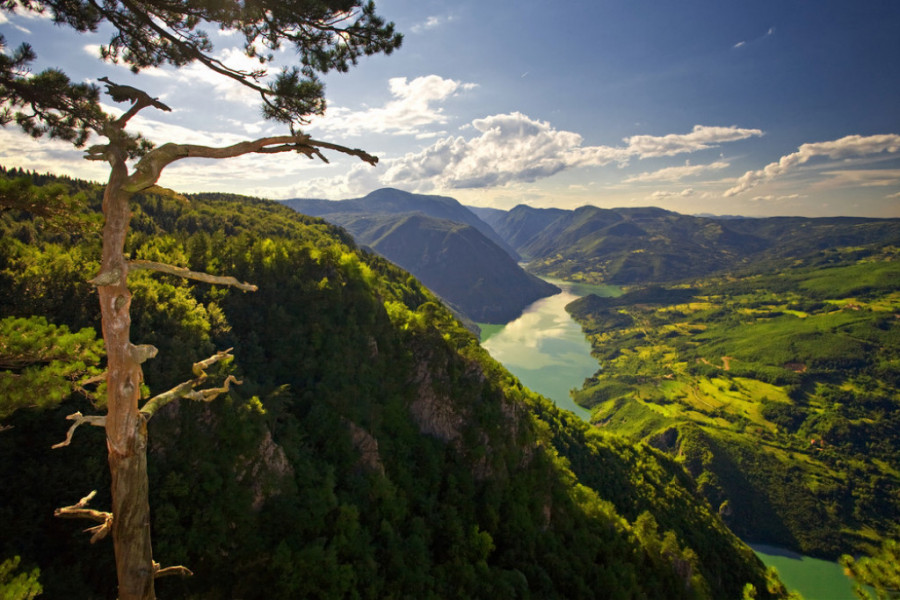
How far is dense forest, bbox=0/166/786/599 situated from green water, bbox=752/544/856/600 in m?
48.5

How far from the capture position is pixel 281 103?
935 cm

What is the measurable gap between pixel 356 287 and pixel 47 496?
25570 mm

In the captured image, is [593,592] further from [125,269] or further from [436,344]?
[125,269]

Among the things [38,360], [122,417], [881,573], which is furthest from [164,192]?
[881,573]

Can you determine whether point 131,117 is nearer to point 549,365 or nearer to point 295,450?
point 295,450

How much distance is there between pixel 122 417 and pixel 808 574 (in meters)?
128

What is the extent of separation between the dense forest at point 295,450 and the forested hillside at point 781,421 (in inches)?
2570

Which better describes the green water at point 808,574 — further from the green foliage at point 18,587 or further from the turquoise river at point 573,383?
the green foliage at point 18,587

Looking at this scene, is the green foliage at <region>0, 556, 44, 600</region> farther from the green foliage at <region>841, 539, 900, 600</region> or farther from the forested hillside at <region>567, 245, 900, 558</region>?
the forested hillside at <region>567, 245, 900, 558</region>

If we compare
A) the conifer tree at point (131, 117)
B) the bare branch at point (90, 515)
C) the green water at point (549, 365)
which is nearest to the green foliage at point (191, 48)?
the conifer tree at point (131, 117)

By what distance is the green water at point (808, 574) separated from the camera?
3088 inches

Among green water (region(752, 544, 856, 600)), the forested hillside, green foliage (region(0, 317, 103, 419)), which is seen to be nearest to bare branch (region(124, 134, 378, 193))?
green foliage (region(0, 317, 103, 419))

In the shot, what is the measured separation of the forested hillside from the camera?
99000 mm

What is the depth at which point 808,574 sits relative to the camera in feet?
276
